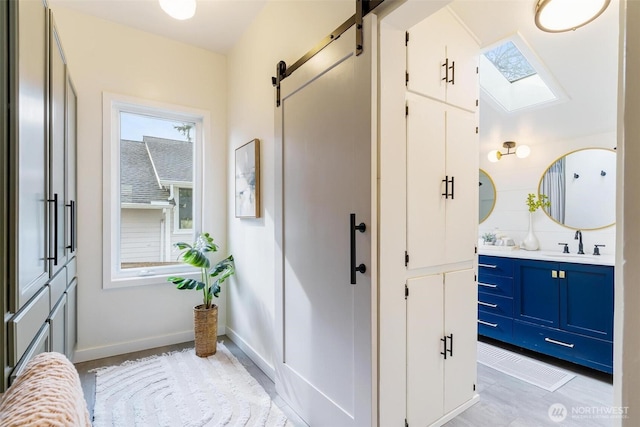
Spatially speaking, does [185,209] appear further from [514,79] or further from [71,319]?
[514,79]

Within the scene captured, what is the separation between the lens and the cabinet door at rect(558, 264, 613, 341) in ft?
7.62

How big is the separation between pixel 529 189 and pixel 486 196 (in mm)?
465

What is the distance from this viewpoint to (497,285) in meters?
2.99

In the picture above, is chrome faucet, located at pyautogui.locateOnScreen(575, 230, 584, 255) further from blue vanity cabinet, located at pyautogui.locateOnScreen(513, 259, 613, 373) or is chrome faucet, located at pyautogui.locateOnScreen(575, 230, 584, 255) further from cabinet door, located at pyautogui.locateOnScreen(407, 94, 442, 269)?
cabinet door, located at pyautogui.locateOnScreen(407, 94, 442, 269)

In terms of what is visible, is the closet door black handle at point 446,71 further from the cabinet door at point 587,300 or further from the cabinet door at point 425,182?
the cabinet door at point 587,300

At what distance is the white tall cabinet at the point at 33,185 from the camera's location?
98cm

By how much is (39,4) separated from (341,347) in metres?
2.08

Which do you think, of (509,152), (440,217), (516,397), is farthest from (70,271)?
(509,152)

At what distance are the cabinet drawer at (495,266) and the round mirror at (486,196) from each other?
79 cm

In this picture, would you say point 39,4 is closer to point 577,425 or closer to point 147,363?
point 147,363

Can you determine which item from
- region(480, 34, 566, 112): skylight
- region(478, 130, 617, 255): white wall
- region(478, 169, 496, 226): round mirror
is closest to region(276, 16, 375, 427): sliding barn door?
region(480, 34, 566, 112): skylight

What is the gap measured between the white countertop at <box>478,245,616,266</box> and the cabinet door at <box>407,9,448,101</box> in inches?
72.0

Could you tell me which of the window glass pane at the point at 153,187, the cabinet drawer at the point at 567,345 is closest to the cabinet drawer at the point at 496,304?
the cabinet drawer at the point at 567,345

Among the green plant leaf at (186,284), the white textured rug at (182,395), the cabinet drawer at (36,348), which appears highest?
the cabinet drawer at (36,348)
